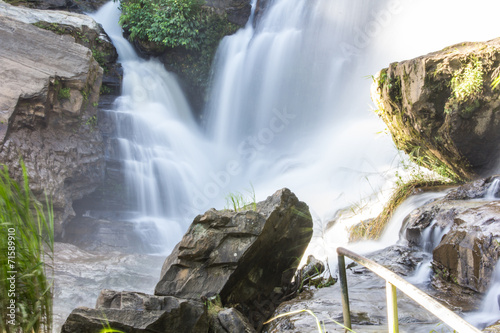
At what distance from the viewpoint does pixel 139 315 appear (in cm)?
255

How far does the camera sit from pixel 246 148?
514 inches

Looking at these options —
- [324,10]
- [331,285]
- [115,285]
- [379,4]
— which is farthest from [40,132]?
[379,4]

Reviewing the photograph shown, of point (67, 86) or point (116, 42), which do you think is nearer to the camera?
point (67, 86)

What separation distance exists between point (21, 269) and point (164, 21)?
12.7m

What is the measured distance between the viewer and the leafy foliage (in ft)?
41.8

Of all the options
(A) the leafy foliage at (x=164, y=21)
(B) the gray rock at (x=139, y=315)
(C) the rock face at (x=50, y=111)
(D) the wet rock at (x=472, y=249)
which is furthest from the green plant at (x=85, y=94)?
(D) the wet rock at (x=472, y=249)

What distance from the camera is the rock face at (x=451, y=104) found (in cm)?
440

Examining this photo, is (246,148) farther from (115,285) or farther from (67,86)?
(115,285)

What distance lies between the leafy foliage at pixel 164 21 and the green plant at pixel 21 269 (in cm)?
1202

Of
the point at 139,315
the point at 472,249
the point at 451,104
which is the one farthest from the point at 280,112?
the point at 139,315

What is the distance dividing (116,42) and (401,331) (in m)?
13.0

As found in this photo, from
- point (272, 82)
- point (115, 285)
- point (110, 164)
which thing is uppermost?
point (272, 82)

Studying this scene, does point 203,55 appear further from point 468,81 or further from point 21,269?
point 21,269

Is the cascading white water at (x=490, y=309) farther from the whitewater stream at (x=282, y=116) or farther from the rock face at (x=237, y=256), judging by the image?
the whitewater stream at (x=282, y=116)
